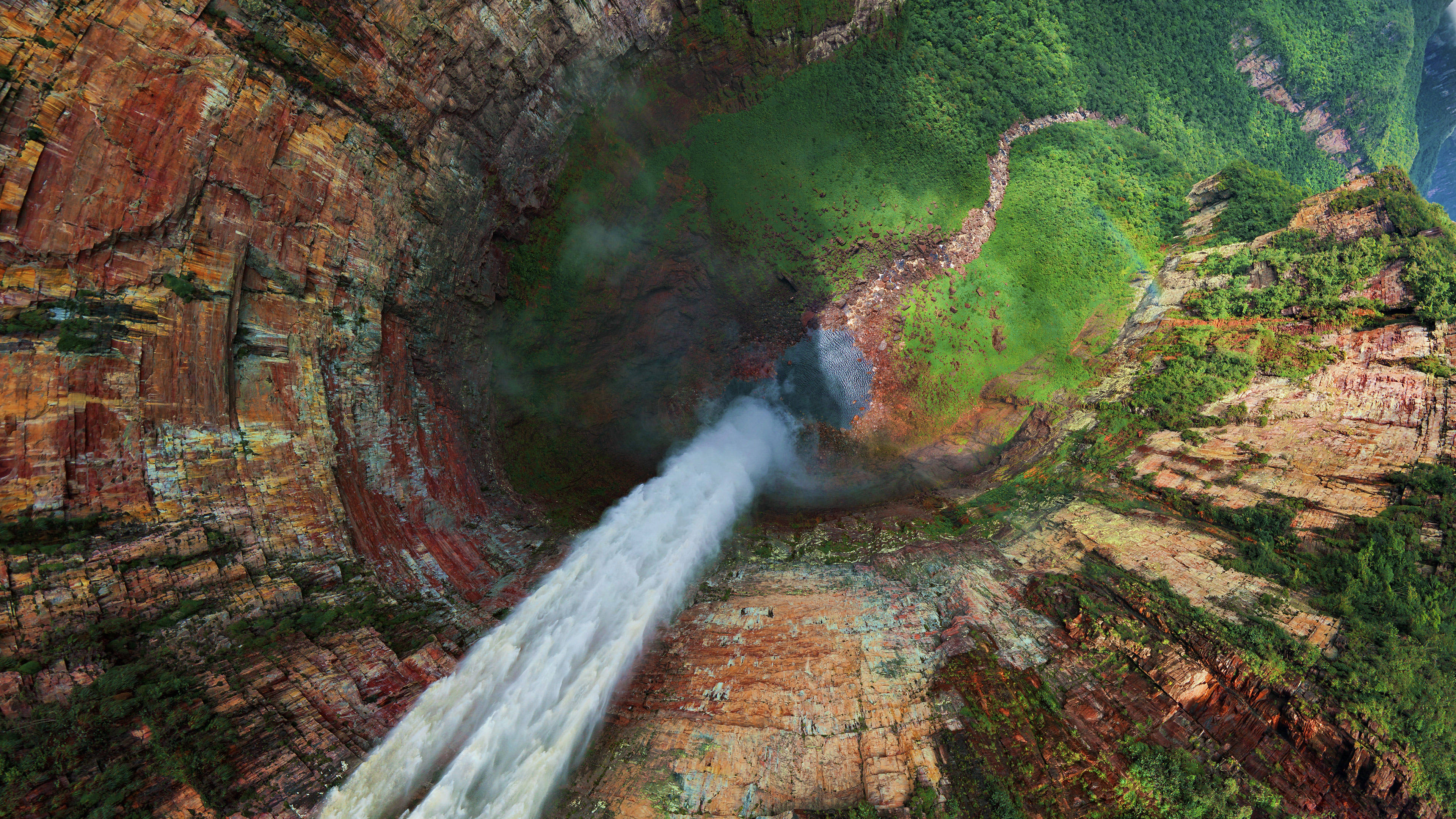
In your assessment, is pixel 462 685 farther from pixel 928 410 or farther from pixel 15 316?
pixel 928 410

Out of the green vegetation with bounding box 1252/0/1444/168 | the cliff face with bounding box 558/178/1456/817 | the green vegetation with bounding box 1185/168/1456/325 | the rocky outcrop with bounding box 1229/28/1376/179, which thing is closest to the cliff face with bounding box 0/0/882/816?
the cliff face with bounding box 558/178/1456/817

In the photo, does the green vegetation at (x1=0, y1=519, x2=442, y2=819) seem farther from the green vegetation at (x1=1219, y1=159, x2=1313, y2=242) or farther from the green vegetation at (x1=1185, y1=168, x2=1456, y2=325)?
the green vegetation at (x1=1219, y1=159, x2=1313, y2=242)

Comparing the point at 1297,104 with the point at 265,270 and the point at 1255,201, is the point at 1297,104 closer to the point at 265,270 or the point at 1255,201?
the point at 1255,201

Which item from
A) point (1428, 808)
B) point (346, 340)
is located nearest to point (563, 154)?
point (346, 340)

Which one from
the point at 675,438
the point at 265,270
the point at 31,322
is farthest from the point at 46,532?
the point at 675,438

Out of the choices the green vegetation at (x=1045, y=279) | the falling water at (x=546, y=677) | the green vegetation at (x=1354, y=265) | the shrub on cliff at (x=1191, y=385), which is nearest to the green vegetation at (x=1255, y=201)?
the green vegetation at (x=1045, y=279)
